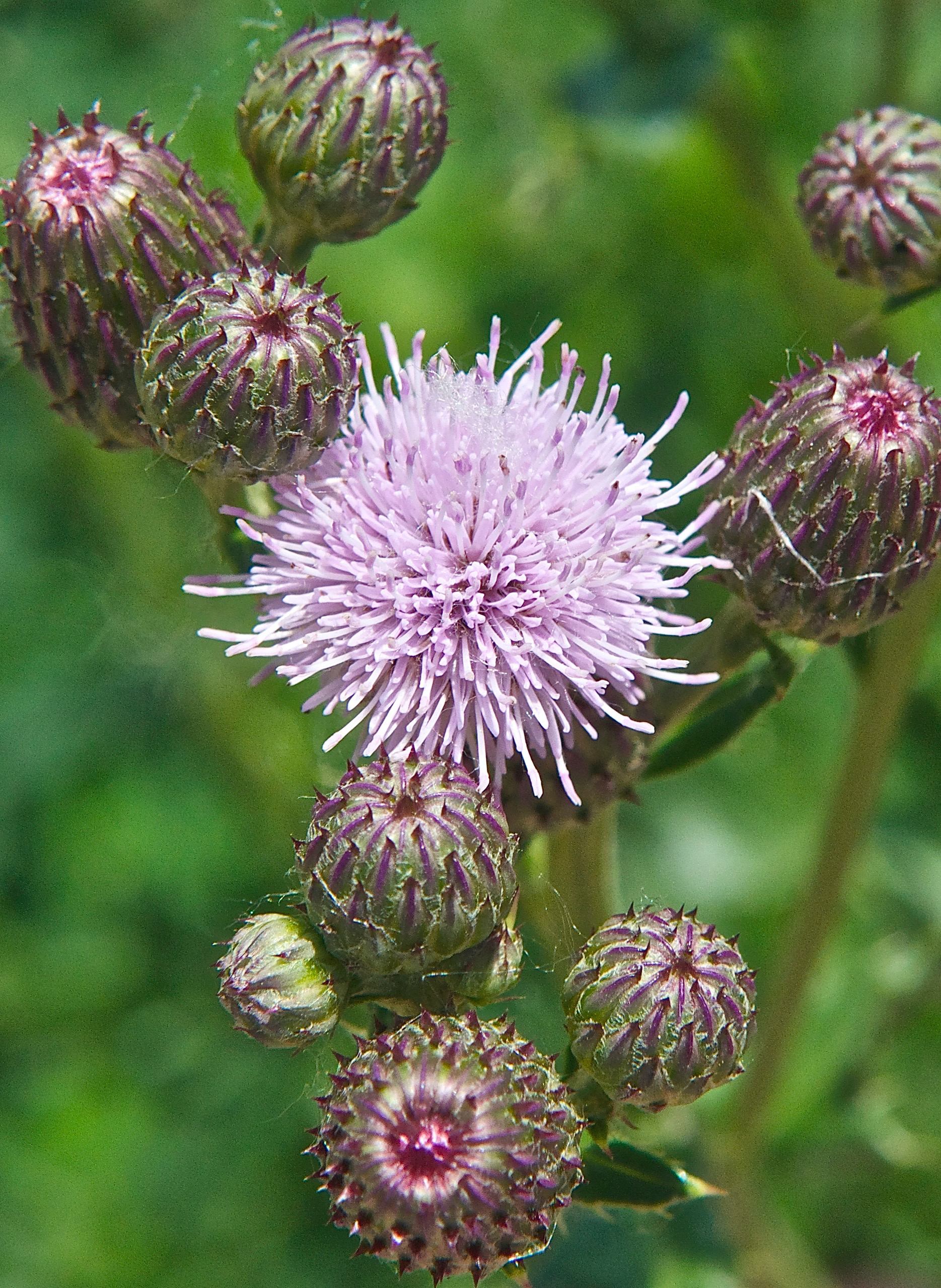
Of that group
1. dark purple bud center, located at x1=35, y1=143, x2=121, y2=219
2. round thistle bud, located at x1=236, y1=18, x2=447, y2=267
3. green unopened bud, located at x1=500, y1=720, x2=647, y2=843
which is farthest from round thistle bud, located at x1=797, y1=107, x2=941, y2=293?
dark purple bud center, located at x1=35, y1=143, x2=121, y2=219

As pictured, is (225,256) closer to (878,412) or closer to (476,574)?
(476,574)

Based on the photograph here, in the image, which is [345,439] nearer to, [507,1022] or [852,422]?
[852,422]

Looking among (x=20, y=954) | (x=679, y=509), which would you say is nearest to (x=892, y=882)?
(x=679, y=509)

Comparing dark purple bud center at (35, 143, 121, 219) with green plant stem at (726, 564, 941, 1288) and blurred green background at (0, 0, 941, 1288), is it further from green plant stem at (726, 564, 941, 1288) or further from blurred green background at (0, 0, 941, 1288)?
green plant stem at (726, 564, 941, 1288)

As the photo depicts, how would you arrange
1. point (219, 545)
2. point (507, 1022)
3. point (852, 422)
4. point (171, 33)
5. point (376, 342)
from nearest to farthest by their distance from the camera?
point (507, 1022) → point (852, 422) → point (219, 545) → point (376, 342) → point (171, 33)

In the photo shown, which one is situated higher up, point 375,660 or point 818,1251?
point 375,660
